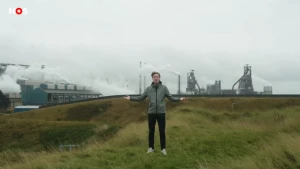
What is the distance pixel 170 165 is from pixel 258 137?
4.39 metres

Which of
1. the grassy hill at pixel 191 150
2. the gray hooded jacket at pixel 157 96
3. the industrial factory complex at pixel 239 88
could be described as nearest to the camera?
the grassy hill at pixel 191 150

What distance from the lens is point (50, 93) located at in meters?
94.6

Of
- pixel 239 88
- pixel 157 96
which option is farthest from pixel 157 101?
pixel 239 88

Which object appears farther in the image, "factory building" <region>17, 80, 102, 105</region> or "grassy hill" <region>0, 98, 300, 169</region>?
"factory building" <region>17, 80, 102, 105</region>

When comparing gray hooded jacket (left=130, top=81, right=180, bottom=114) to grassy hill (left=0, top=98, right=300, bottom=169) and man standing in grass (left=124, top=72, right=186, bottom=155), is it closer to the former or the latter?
man standing in grass (left=124, top=72, right=186, bottom=155)

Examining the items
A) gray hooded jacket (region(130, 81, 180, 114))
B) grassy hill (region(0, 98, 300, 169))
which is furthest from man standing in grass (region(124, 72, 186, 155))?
grassy hill (region(0, 98, 300, 169))

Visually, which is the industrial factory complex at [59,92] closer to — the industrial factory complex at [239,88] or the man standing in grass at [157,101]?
the industrial factory complex at [239,88]

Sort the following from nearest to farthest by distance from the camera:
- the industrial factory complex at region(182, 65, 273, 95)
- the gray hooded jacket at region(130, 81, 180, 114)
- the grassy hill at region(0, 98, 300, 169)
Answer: the grassy hill at region(0, 98, 300, 169), the gray hooded jacket at region(130, 81, 180, 114), the industrial factory complex at region(182, 65, 273, 95)

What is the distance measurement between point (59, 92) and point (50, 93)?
3.59m

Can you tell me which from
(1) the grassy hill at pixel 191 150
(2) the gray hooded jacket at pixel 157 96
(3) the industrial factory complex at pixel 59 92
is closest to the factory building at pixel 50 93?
(3) the industrial factory complex at pixel 59 92

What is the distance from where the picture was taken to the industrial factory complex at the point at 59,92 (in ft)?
300

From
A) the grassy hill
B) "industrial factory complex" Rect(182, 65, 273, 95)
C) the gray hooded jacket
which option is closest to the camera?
the grassy hill

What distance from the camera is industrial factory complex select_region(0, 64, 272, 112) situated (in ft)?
300

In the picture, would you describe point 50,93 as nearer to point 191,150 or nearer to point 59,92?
point 59,92
